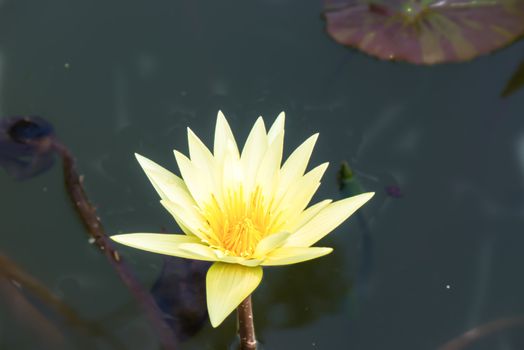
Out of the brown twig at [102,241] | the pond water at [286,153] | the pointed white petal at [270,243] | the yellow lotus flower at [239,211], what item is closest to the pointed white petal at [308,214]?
the yellow lotus flower at [239,211]

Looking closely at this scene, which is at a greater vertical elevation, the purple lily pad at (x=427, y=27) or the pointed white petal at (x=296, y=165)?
the purple lily pad at (x=427, y=27)

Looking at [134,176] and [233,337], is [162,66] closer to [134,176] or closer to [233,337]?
[134,176]

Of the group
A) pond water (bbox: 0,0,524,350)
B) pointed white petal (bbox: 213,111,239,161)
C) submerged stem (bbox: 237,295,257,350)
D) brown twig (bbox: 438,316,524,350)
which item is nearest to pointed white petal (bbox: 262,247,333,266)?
submerged stem (bbox: 237,295,257,350)

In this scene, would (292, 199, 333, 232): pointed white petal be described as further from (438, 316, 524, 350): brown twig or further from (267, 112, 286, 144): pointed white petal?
(438, 316, 524, 350): brown twig

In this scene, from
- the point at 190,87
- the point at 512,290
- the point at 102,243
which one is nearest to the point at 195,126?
the point at 190,87

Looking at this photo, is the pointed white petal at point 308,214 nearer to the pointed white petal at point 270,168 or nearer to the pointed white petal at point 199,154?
the pointed white petal at point 270,168

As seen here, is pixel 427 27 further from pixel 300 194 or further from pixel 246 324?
pixel 246 324

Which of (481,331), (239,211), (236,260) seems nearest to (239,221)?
(239,211)
